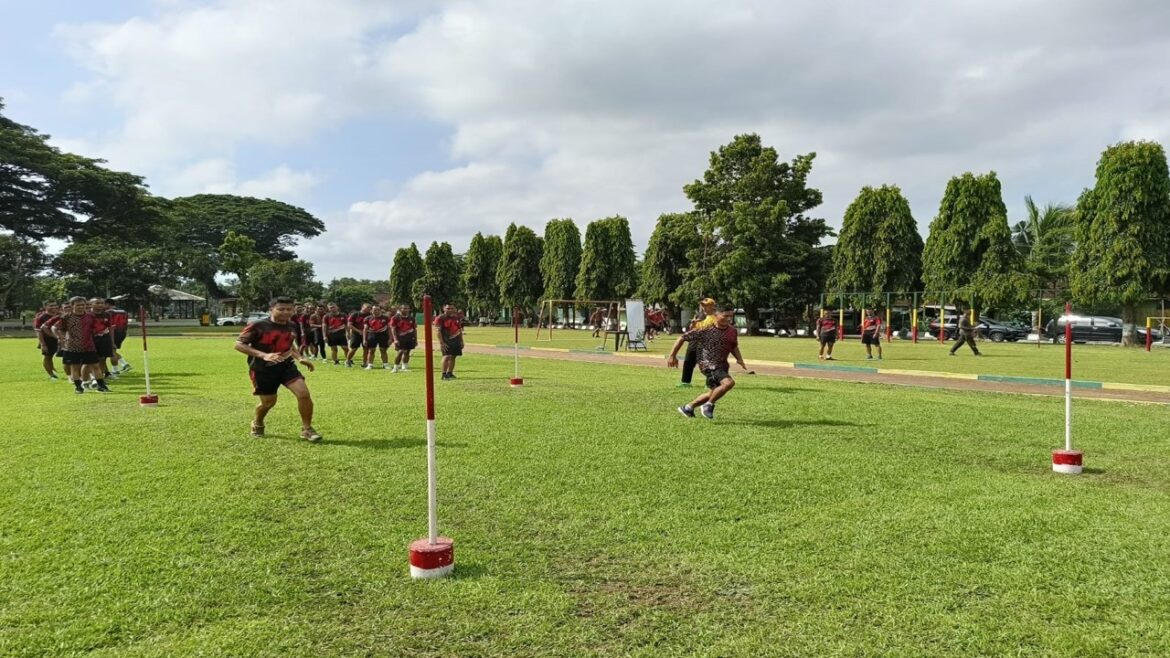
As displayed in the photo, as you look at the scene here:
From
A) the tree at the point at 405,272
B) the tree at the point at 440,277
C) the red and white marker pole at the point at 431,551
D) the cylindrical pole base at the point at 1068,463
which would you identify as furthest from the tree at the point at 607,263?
the red and white marker pole at the point at 431,551

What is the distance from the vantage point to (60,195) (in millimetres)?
50844

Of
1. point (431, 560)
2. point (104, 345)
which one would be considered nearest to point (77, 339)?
point (104, 345)

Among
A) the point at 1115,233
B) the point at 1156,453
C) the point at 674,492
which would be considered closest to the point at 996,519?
the point at 674,492

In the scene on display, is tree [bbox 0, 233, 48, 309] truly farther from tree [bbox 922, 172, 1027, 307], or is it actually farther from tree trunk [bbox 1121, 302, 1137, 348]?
tree trunk [bbox 1121, 302, 1137, 348]

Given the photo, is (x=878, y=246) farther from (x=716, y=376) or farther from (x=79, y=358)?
(x=79, y=358)

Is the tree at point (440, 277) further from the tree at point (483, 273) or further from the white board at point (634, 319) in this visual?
the white board at point (634, 319)

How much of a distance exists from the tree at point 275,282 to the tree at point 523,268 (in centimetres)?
2038

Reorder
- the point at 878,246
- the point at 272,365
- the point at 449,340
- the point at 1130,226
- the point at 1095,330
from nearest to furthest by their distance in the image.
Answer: the point at 272,365 < the point at 449,340 < the point at 1130,226 < the point at 1095,330 < the point at 878,246

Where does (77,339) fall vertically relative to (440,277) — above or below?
below

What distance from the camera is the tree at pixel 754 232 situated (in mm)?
44312

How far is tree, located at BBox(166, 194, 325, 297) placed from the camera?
8244cm

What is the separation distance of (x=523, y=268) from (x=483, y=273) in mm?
7422

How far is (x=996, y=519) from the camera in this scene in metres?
5.32

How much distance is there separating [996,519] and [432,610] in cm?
406
